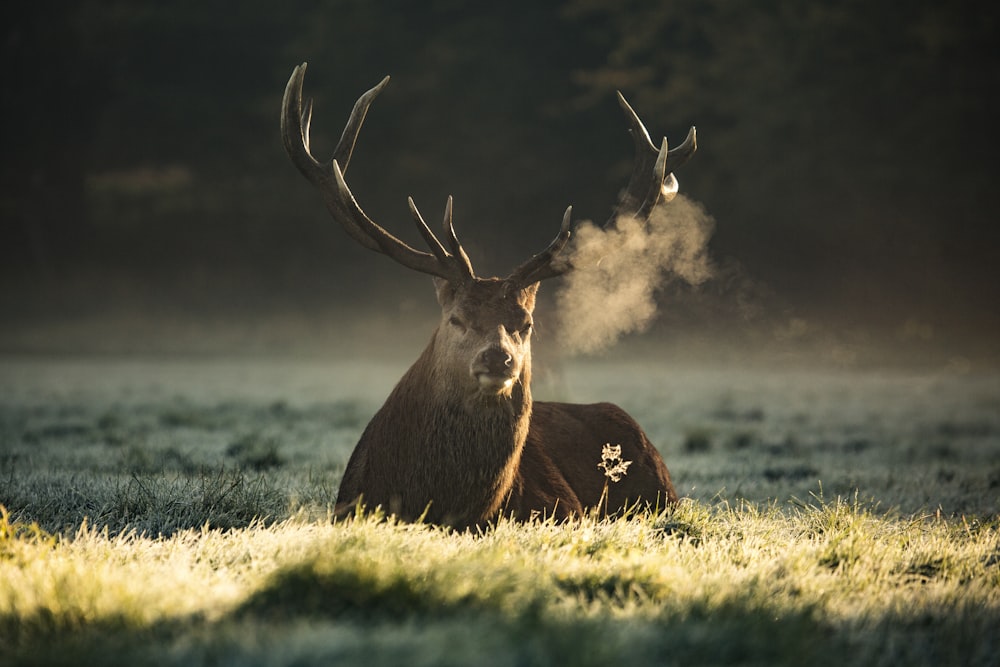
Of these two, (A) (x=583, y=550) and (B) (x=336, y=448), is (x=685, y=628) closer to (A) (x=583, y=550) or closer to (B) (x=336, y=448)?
(A) (x=583, y=550)

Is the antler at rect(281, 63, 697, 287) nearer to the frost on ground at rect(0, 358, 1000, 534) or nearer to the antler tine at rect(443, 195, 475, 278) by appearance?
the antler tine at rect(443, 195, 475, 278)

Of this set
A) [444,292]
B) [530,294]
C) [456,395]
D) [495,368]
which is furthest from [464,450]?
[530,294]

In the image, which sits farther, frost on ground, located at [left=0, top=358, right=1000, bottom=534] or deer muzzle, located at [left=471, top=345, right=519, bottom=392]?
Answer: frost on ground, located at [left=0, top=358, right=1000, bottom=534]

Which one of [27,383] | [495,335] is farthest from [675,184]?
[27,383]

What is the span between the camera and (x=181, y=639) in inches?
135

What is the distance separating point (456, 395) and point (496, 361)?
51 centimetres

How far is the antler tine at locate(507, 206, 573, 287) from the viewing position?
590cm

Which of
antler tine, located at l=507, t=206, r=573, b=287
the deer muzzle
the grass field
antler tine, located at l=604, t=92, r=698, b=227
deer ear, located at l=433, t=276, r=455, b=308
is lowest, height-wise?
the grass field

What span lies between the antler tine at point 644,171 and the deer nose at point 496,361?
5.37 ft

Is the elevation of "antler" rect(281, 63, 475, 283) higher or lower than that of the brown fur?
higher

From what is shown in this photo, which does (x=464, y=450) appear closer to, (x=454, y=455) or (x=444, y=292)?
(x=454, y=455)

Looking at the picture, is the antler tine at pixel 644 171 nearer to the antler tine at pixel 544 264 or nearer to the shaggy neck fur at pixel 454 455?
the antler tine at pixel 544 264

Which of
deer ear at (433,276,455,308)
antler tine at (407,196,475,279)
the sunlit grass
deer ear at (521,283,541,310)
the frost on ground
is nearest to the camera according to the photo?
the sunlit grass

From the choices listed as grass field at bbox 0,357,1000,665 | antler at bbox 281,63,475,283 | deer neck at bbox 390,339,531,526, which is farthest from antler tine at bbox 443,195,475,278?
grass field at bbox 0,357,1000,665
